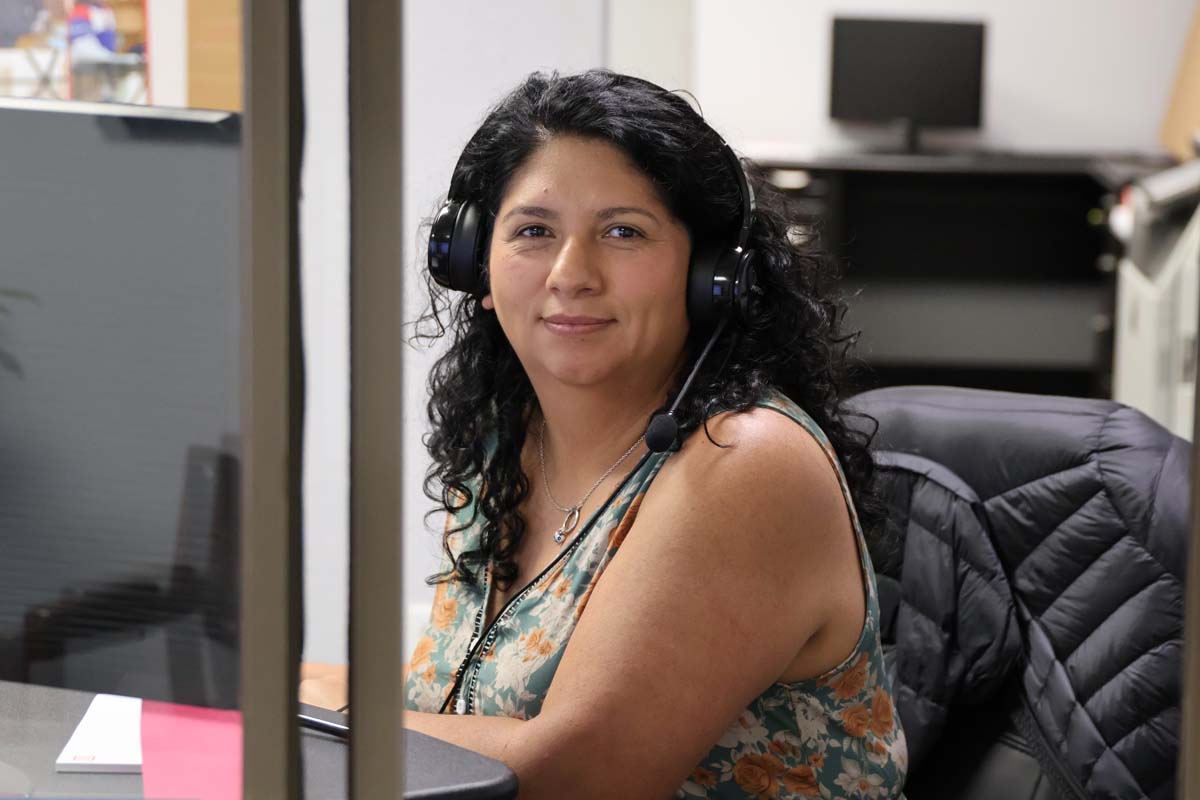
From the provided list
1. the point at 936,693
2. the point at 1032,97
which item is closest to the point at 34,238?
the point at 936,693

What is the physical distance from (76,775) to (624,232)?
1.86 feet

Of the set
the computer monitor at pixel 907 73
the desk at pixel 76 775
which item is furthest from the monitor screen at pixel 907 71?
the desk at pixel 76 775

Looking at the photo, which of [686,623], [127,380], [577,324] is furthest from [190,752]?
[577,324]

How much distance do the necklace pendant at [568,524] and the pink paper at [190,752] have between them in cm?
51

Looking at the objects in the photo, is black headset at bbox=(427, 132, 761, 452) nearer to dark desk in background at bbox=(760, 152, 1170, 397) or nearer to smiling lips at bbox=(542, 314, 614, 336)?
smiling lips at bbox=(542, 314, 614, 336)

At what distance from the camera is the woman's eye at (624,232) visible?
1.04m

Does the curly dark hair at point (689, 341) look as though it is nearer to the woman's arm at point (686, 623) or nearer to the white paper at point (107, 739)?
the woman's arm at point (686, 623)

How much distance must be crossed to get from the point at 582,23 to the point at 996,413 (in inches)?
49.5

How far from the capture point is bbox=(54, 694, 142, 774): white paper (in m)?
0.62

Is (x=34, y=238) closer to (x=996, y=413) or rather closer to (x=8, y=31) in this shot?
(x=8, y=31)

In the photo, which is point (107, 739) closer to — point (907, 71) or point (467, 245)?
point (467, 245)

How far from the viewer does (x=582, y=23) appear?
231 cm

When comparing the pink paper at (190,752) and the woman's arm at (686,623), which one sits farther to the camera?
the woman's arm at (686,623)

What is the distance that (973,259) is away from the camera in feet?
16.7
